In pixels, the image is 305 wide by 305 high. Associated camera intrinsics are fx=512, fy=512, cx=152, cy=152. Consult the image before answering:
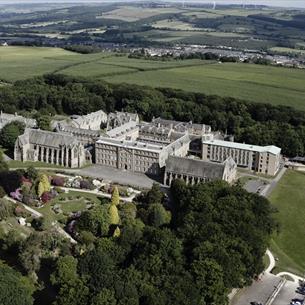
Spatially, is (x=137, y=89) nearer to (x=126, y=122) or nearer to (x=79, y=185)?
(x=126, y=122)

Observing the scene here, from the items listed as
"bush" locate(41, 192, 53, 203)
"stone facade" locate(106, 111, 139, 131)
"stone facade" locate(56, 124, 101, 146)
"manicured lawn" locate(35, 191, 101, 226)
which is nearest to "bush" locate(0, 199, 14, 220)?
"manicured lawn" locate(35, 191, 101, 226)

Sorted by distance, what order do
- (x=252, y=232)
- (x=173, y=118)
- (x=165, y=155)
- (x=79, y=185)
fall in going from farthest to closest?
(x=173, y=118) < (x=165, y=155) < (x=79, y=185) < (x=252, y=232)

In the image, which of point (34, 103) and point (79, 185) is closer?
point (79, 185)

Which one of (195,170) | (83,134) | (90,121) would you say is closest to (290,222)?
(195,170)

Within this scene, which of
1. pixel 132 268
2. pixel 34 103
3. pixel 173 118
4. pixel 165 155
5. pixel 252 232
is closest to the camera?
pixel 132 268

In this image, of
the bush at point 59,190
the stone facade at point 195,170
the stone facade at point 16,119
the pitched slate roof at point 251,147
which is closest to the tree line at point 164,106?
the pitched slate roof at point 251,147

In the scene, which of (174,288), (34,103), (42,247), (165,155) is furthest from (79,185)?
(34,103)

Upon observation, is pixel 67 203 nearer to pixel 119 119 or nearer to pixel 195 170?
pixel 195 170
